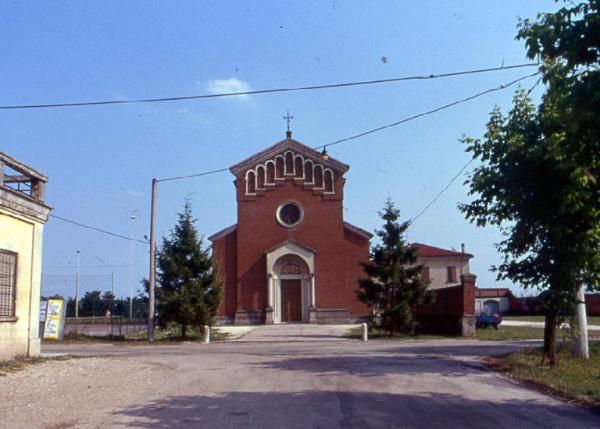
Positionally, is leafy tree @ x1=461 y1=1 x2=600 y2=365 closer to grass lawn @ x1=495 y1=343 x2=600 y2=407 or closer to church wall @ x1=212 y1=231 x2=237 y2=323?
grass lawn @ x1=495 y1=343 x2=600 y2=407

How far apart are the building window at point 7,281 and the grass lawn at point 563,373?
11.8 m

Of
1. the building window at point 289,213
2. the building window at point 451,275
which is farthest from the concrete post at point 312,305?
the building window at point 451,275

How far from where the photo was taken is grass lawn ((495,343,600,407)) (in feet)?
39.0

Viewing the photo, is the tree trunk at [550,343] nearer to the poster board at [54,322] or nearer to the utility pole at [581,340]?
the utility pole at [581,340]

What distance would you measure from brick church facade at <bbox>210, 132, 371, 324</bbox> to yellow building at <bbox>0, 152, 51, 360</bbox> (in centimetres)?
2590

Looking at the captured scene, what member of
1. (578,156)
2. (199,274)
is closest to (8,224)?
(578,156)

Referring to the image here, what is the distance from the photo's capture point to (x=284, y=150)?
44469mm

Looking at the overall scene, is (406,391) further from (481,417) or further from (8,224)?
(8,224)

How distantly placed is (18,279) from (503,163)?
11.9 metres

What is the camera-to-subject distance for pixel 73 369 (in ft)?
49.3

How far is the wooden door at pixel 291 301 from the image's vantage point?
43.0 m

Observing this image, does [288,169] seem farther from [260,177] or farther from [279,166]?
[260,177]

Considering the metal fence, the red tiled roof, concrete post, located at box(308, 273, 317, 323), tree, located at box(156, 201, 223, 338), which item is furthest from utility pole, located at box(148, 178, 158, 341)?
the red tiled roof

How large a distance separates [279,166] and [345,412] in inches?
1391
